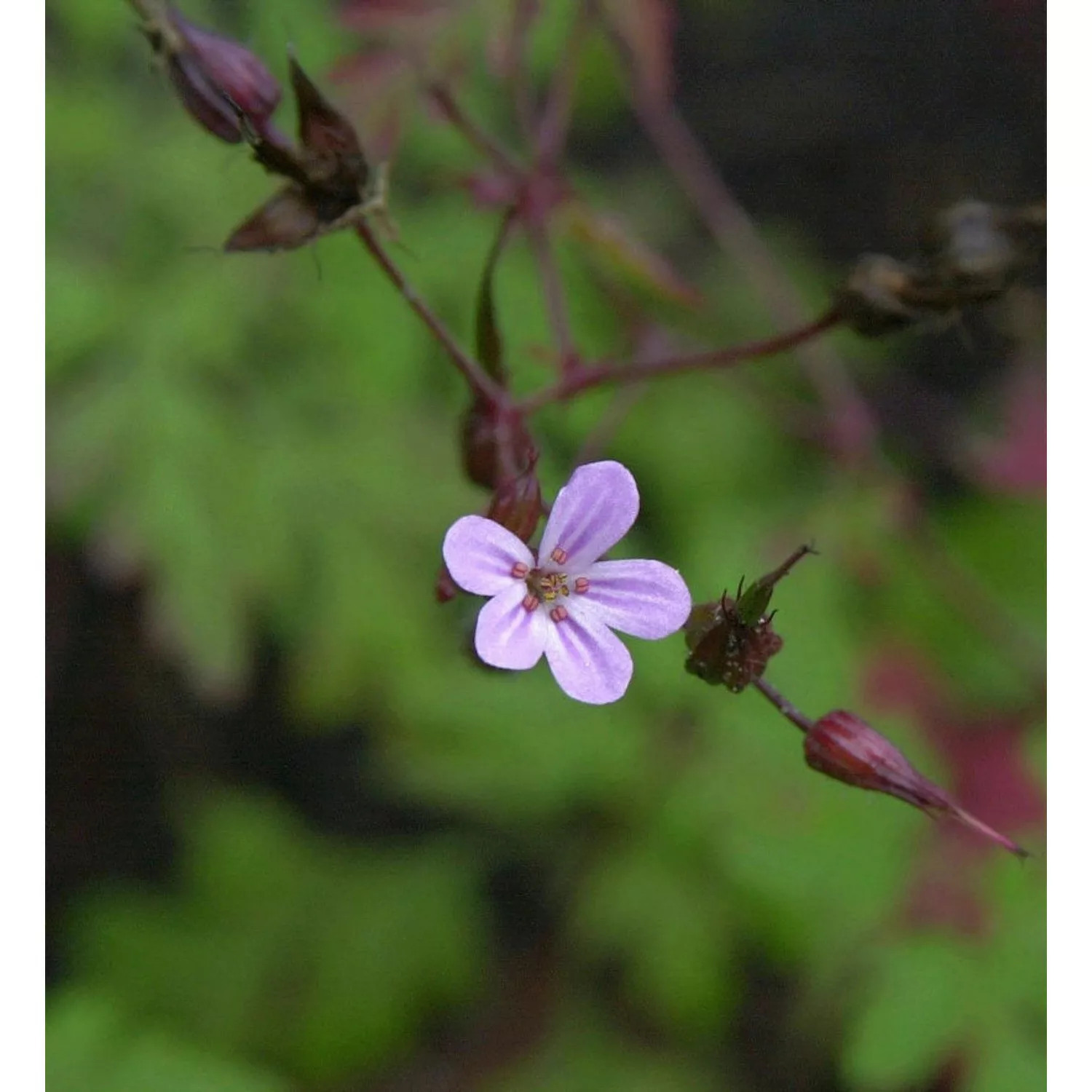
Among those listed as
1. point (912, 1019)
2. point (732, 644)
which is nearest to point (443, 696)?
point (912, 1019)

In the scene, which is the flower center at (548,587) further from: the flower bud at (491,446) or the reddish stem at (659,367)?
the reddish stem at (659,367)

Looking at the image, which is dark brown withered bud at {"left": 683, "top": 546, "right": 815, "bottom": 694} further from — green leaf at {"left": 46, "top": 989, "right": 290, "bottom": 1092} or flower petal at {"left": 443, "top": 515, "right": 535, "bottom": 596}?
green leaf at {"left": 46, "top": 989, "right": 290, "bottom": 1092}

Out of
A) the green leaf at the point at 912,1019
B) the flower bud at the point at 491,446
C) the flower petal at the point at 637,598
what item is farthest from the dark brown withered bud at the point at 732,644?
the green leaf at the point at 912,1019

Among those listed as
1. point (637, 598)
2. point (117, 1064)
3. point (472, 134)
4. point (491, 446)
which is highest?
point (472, 134)

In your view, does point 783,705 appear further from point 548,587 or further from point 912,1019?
point 912,1019

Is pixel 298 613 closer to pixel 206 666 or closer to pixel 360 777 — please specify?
pixel 206 666
